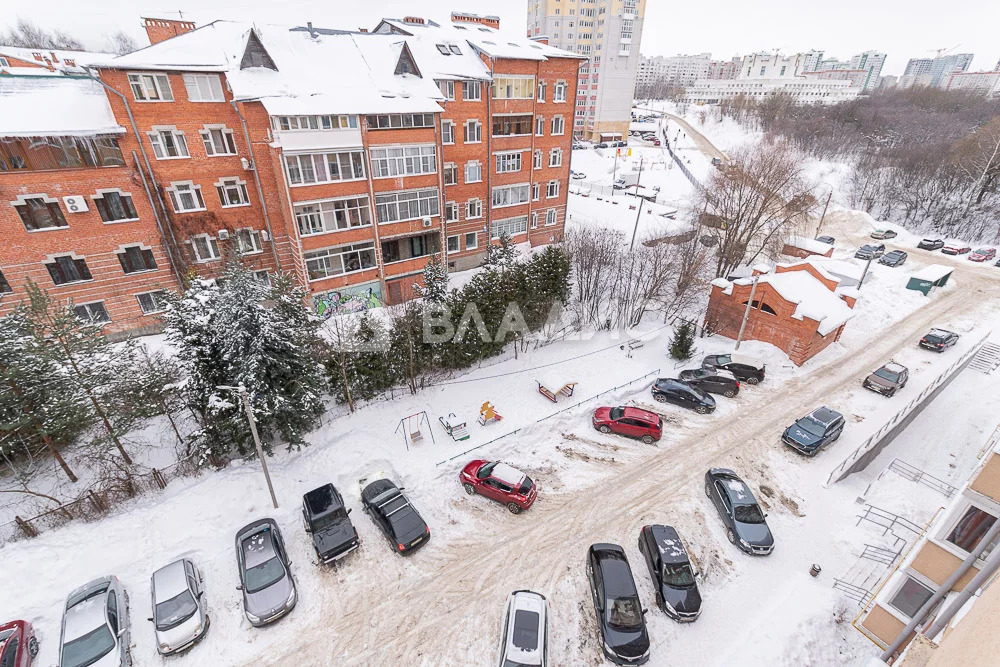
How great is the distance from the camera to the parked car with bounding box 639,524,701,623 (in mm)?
12883

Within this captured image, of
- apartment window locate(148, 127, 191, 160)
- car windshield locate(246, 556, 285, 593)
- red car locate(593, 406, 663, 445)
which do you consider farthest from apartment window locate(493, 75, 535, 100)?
car windshield locate(246, 556, 285, 593)

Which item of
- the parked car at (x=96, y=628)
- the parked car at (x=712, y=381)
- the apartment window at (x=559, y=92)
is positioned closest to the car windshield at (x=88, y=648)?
the parked car at (x=96, y=628)

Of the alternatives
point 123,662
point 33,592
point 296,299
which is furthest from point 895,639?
point 33,592

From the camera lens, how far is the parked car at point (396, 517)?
47.6ft

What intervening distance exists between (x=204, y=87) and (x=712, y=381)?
31.5m

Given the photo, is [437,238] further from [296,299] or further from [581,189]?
[581,189]

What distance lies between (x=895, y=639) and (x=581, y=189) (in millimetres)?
55518

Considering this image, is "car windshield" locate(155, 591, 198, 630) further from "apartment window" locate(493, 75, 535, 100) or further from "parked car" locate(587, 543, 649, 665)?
"apartment window" locate(493, 75, 535, 100)

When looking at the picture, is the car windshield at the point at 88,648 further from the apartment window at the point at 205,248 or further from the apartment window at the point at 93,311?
the apartment window at the point at 205,248

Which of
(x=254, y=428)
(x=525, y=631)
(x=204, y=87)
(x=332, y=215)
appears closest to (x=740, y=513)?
(x=525, y=631)

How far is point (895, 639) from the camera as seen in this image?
1103cm

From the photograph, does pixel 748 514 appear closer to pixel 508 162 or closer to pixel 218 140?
pixel 508 162

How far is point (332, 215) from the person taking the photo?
25.5 metres

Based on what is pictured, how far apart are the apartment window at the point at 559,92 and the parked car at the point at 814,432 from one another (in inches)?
1098
